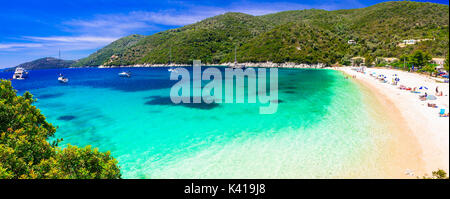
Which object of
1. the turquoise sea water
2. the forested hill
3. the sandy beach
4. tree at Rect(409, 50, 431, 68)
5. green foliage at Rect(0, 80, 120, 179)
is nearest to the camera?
green foliage at Rect(0, 80, 120, 179)

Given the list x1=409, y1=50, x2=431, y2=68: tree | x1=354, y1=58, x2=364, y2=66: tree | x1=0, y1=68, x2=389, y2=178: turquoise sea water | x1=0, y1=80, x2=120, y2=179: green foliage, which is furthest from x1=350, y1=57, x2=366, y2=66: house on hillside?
x1=0, y1=80, x2=120, y2=179: green foliage

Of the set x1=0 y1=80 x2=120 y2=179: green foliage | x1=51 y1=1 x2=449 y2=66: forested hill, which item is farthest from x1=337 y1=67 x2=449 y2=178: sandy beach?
x1=51 y1=1 x2=449 y2=66: forested hill

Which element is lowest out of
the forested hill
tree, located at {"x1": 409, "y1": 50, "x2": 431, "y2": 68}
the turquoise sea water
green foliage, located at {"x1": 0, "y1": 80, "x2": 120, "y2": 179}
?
the turquoise sea water

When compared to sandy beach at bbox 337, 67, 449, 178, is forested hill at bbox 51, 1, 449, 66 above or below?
above

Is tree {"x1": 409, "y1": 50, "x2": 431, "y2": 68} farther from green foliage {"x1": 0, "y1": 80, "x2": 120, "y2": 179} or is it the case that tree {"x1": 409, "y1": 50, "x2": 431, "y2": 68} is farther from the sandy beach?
green foliage {"x1": 0, "y1": 80, "x2": 120, "y2": 179}

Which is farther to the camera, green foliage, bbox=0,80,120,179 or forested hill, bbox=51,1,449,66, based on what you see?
forested hill, bbox=51,1,449,66

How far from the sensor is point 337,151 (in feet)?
50.2

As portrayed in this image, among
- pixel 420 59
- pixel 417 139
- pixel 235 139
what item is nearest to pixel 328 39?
pixel 420 59

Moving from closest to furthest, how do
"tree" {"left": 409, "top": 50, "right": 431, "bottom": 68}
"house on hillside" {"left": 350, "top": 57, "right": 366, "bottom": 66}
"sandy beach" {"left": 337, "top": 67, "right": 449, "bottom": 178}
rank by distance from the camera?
1. "sandy beach" {"left": 337, "top": 67, "right": 449, "bottom": 178}
2. "tree" {"left": 409, "top": 50, "right": 431, "bottom": 68}
3. "house on hillside" {"left": 350, "top": 57, "right": 366, "bottom": 66}

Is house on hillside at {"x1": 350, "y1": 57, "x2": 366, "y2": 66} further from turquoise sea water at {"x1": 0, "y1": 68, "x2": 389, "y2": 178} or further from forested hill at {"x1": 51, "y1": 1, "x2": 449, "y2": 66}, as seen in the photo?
turquoise sea water at {"x1": 0, "y1": 68, "x2": 389, "y2": 178}

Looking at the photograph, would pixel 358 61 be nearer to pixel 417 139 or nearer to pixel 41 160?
pixel 417 139

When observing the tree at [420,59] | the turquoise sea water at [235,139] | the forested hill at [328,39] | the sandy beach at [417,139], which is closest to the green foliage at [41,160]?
the turquoise sea water at [235,139]
